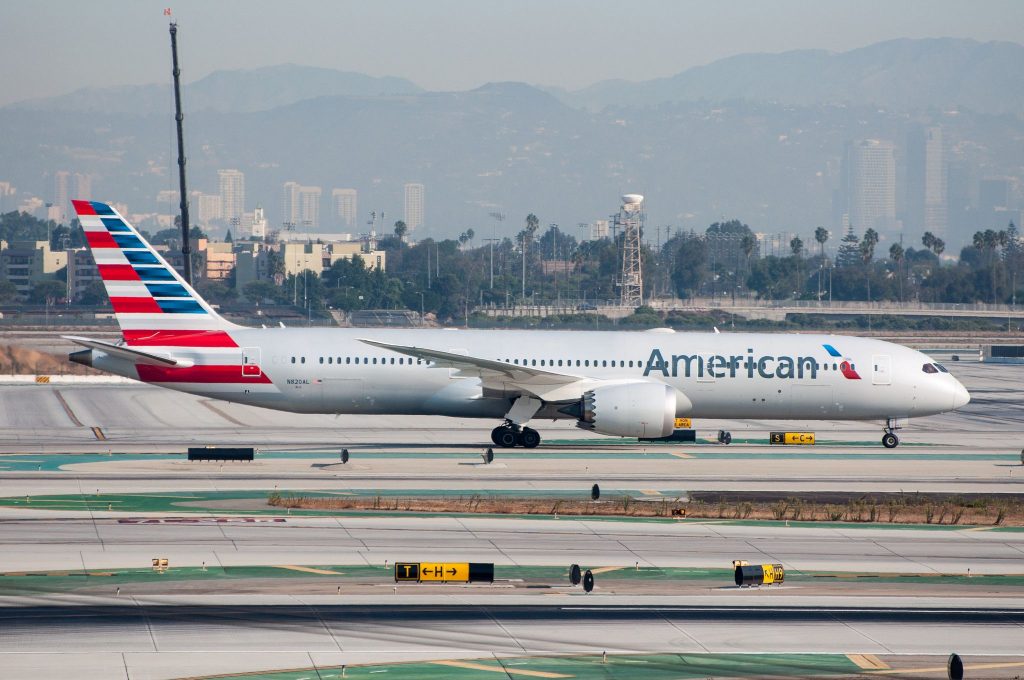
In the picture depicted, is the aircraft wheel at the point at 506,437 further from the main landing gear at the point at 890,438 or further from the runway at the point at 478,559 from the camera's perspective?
the main landing gear at the point at 890,438

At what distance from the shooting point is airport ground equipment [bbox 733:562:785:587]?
24.7 m

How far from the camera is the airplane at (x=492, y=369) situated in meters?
43.5

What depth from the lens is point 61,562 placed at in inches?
995

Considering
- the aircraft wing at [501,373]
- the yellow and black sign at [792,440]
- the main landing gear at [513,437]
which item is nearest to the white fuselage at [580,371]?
the aircraft wing at [501,373]

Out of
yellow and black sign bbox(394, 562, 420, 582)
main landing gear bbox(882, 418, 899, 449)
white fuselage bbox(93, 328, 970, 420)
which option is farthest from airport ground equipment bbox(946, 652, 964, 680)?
main landing gear bbox(882, 418, 899, 449)

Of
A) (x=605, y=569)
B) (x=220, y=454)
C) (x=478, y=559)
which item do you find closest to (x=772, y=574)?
(x=605, y=569)

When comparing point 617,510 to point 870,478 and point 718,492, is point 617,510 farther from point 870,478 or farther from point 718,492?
point 870,478

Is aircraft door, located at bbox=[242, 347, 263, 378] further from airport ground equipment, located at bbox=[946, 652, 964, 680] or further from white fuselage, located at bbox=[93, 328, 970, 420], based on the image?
airport ground equipment, located at bbox=[946, 652, 964, 680]

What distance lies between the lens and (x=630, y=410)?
42688mm

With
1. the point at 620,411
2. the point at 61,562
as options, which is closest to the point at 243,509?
the point at 61,562

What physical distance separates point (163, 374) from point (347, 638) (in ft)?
82.0

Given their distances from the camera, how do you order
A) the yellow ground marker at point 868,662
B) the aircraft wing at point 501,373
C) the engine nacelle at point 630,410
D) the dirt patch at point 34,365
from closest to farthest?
the yellow ground marker at point 868,662 → the engine nacelle at point 630,410 → the aircraft wing at point 501,373 → the dirt patch at point 34,365

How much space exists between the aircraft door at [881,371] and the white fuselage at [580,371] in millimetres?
36

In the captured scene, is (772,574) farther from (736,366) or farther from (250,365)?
(250,365)
